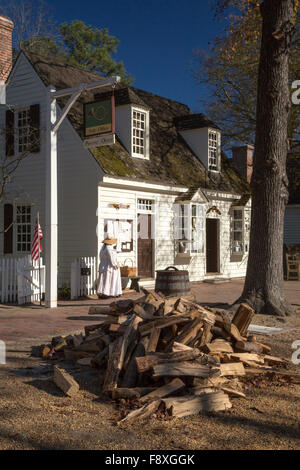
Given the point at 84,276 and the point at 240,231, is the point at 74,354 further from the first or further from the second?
the point at 240,231

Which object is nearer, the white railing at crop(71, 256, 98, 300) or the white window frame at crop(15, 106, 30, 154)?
the white railing at crop(71, 256, 98, 300)

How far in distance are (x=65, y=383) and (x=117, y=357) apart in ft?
2.15

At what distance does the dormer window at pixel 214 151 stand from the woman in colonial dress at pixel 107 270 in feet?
28.3

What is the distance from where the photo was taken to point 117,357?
574 centimetres

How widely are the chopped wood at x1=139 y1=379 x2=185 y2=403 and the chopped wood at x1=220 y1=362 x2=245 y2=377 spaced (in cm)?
76

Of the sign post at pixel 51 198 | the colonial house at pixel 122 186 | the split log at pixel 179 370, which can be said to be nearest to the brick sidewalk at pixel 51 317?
the sign post at pixel 51 198

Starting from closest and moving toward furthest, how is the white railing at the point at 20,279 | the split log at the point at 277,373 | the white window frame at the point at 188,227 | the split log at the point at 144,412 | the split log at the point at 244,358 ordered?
1. the split log at the point at 144,412
2. the split log at the point at 277,373
3. the split log at the point at 244,358
4. the white railing at the point at 20,279
5. the white window frame at the point at 188,227

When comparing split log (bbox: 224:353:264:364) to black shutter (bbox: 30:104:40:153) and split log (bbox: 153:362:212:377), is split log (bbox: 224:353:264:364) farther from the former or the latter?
black shutter (bbox: 30:104:40:153)

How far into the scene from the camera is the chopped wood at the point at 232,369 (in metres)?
5.80

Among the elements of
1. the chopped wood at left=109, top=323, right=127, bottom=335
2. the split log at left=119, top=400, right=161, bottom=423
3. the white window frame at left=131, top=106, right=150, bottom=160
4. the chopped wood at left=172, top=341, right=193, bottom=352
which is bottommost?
the split log at left=119, top=400, right=161, bottom=423

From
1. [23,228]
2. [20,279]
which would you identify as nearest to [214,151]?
[23,228]

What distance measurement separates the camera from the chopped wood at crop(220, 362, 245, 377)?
5.80 m

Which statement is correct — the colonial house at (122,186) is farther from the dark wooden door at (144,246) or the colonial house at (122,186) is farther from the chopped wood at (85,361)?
the chopped wood at (85,361)

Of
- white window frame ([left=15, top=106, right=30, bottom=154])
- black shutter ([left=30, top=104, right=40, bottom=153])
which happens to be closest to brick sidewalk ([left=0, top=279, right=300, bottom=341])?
black shutter ([left=30, top=104, right=40, bottom=153])
